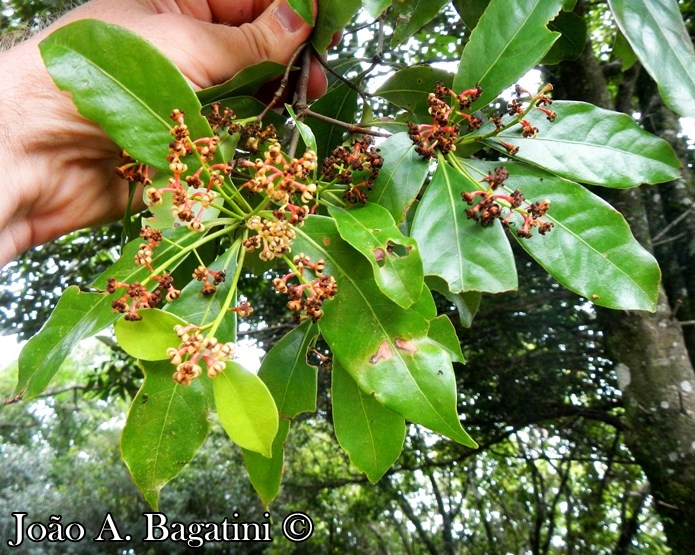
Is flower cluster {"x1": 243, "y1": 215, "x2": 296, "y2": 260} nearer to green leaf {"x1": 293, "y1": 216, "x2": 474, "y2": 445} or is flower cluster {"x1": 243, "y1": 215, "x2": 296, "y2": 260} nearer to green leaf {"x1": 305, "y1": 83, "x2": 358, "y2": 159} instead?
green leaf {"x1": 293, "y1": 216, "x2": 474, "y2": 445}

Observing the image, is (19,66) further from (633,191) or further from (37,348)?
(633,191)

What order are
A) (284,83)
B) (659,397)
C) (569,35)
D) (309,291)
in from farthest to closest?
(659,397) → (569,35) → (284,83) → (309,291)

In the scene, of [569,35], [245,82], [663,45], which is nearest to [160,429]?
[245,82]

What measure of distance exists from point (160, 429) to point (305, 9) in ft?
2.33

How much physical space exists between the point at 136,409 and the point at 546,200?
2.19ft

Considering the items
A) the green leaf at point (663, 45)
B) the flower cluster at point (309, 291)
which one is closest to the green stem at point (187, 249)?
the flower cluster at point (309, 291)

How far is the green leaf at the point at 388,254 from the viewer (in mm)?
684

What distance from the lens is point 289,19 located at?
1047 millimetres

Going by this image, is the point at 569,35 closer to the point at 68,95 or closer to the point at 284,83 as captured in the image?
the point at 284,83

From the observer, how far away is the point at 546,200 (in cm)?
85

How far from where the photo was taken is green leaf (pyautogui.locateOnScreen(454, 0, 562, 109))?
33.3 inches

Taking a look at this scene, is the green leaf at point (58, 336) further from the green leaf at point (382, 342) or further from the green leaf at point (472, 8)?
the green leaf at point (472, 8)

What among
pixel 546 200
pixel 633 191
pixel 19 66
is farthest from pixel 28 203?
pixel 633 191

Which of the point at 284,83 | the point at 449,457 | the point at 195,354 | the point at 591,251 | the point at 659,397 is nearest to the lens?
the point at 195,354
